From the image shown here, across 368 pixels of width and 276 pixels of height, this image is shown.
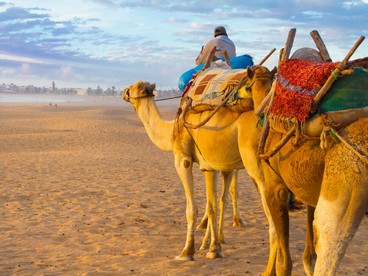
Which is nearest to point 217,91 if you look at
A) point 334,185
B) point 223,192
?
point 223,192

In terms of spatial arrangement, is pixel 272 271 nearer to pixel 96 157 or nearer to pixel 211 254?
pixel 211 254

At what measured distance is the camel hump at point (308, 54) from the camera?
5828 mm

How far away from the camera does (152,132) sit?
8.70m

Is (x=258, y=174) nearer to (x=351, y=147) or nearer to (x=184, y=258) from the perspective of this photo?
(x=184, y=258)

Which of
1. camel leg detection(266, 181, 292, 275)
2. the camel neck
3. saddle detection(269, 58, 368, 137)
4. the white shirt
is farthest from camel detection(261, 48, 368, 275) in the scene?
the white shirt

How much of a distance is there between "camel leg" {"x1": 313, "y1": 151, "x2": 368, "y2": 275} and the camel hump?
192 cm

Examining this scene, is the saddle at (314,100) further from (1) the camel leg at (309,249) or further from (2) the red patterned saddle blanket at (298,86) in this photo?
(1) the camel leg at (309,249)

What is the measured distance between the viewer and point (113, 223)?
10.4 m

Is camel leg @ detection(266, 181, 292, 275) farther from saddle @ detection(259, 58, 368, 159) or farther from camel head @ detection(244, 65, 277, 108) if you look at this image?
camel head @ detection(244, 65, 277, 108)

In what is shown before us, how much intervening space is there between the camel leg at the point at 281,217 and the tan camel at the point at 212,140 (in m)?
0.79

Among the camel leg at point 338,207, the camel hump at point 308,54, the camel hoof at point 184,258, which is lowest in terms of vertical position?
the camel hoof at point 184,258

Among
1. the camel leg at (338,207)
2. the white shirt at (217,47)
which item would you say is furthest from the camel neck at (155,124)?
the camel leg at (338,207)

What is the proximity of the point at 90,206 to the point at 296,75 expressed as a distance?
26.5ft

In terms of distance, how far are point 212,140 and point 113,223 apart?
4.03 m
